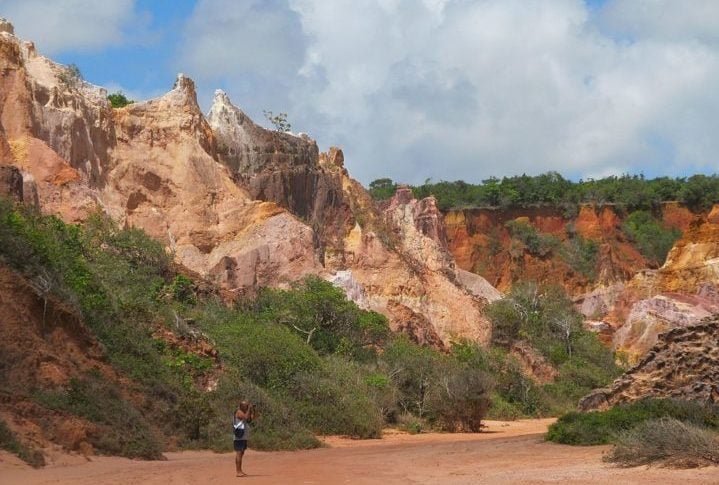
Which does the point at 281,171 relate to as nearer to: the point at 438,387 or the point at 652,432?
the point at 438,387

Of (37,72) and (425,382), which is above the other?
(37,72)

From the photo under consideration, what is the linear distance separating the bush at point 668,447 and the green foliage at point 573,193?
81.3 meters

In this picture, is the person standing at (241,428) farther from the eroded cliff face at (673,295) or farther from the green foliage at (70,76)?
the eroded cliff face at (673,295)

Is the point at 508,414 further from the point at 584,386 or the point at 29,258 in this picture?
the point at 29,258

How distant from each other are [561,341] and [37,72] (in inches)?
1049

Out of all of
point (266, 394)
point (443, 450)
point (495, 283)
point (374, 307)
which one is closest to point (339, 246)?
point (374, 307)

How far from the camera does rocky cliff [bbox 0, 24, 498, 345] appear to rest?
34.7 m

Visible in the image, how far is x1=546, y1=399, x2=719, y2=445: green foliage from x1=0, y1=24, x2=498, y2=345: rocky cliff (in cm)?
1629

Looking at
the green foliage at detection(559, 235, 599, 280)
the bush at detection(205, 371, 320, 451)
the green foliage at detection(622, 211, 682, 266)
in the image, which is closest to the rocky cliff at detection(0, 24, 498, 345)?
the bush at detection(205, 371, 320, 451)

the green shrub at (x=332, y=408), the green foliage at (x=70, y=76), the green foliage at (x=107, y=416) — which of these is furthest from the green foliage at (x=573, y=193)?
the green foliage at (x=107, y=416)

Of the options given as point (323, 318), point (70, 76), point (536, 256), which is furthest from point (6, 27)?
point (536, 256)

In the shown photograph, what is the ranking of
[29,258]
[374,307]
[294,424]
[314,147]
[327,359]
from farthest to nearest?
[314,147] < [374,307] < [327,359] < [294,424] < [29,258]

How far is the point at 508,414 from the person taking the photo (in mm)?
38719

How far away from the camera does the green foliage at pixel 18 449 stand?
15.0 meters
